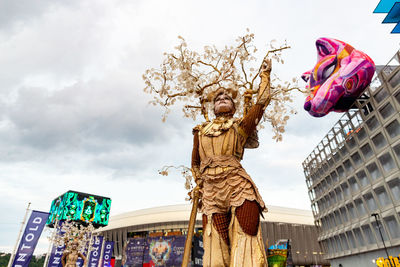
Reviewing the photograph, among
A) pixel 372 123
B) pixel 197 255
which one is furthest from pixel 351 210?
pixel 197 255

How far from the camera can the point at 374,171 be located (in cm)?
2314

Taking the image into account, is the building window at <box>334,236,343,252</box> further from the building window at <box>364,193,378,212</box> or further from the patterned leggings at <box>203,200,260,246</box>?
the patterned leggings at <box>203,200,260,246</box>

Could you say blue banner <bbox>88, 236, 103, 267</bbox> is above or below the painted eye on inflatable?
below

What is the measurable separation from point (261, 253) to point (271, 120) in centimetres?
215

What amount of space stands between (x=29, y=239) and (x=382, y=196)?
87.6 ft

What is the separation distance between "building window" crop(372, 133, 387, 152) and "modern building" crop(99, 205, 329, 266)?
102 ft

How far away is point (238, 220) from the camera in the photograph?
2799 millimetres

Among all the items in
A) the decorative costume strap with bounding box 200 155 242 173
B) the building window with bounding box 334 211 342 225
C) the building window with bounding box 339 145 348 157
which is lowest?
the decorative costume strap with bounding box 200 155 242 173

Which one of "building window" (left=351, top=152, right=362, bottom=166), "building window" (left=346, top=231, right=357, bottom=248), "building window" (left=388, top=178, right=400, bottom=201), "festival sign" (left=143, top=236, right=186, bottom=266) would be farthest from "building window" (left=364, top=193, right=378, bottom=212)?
"festival sign" (left=143, top=236, right=186, bottom=266)

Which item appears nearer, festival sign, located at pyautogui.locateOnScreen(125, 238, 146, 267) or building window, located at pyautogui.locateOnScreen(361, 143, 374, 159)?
building window, located at pyautogui.locateOnScreen(361, 143, 374, 159)

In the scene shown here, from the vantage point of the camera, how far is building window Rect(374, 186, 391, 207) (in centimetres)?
2173

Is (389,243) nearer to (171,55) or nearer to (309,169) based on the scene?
(309,169)

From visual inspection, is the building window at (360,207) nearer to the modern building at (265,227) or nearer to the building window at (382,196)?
the building window at (382,196)

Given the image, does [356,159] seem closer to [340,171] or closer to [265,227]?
[340,171]
